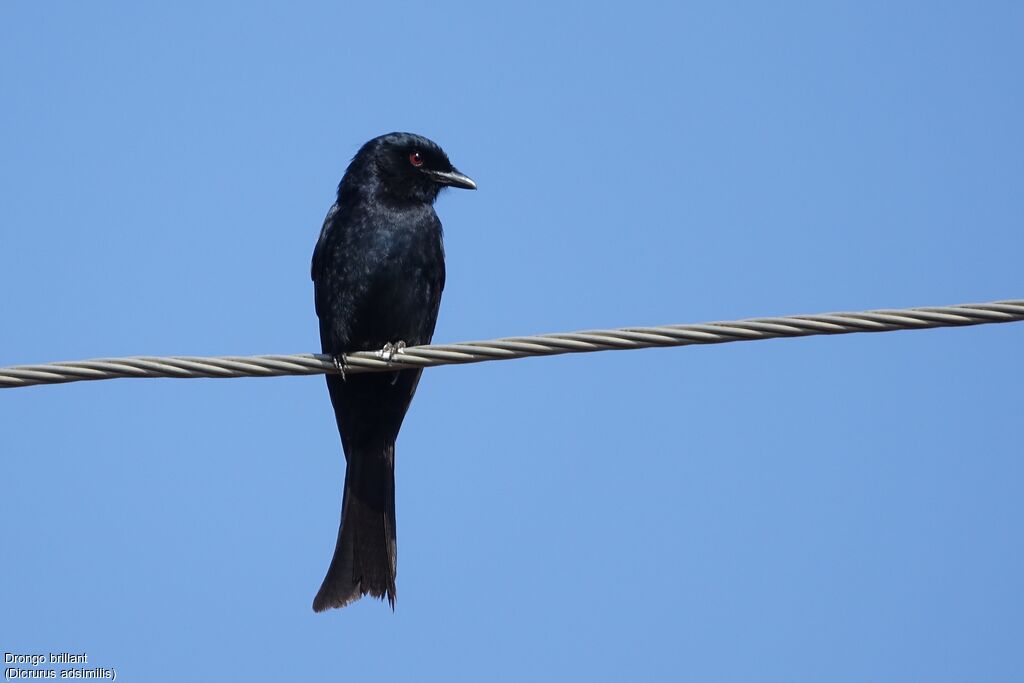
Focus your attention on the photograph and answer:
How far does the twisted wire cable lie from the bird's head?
2209 mm

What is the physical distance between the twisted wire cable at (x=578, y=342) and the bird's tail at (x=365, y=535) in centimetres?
191

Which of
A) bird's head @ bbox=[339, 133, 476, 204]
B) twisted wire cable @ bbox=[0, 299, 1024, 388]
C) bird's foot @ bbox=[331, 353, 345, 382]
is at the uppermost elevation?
bird's head @ bbox=[339, 133, 476, 204]

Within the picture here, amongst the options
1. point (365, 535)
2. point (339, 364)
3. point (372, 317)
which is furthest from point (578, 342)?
point (365, 535)

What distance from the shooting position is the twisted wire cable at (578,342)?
3.58 metres

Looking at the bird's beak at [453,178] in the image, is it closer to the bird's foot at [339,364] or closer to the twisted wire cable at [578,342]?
the bird's foot at [339,364]

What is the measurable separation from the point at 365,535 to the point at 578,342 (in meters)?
2.36

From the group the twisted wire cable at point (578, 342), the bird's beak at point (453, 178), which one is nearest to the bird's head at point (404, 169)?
the bird's beak at point (453, 178)

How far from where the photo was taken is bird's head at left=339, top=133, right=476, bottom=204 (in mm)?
6109

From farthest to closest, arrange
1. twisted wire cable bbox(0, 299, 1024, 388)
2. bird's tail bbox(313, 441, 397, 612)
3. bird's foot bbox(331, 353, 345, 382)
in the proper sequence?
1. bird's tail bbox(313, 441, 397, 612)
2. bird's foot bbox(331, 353, 345, 382)
3. twisted wire cable bbox(0, 299, 1024, 388)

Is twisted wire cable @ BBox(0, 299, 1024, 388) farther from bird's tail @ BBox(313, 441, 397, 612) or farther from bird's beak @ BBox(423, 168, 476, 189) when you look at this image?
bird's beak @ BBox(423, 168, 476, 189)

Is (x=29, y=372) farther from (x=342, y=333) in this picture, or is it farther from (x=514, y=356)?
(x=342, y=333)

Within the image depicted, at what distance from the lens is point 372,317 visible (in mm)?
5711

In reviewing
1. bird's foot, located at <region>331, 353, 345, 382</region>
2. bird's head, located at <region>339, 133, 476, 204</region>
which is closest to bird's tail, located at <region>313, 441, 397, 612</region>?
bird's foot, located at <region>331, 353, 345, 382</region>

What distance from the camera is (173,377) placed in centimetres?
381
